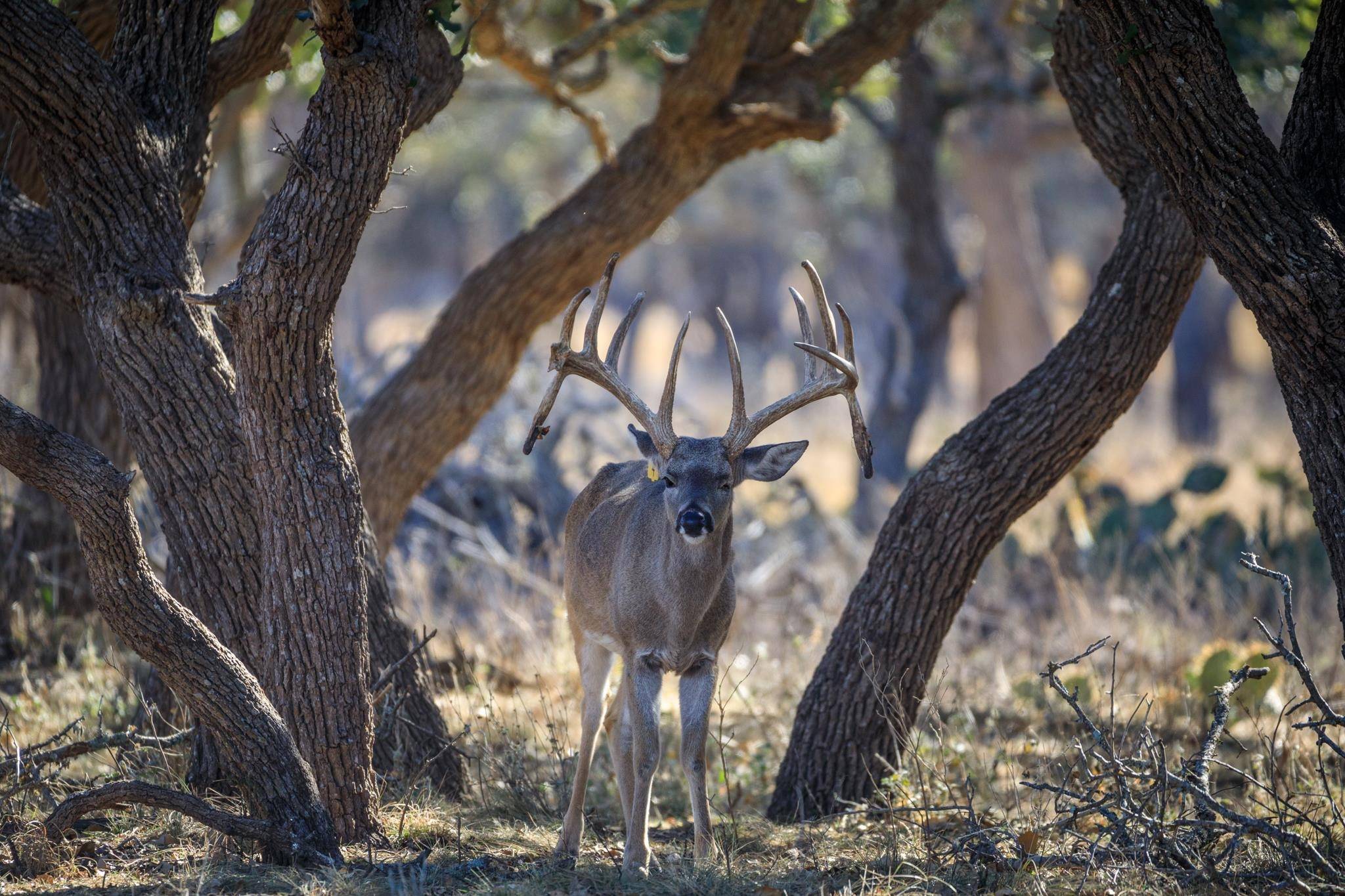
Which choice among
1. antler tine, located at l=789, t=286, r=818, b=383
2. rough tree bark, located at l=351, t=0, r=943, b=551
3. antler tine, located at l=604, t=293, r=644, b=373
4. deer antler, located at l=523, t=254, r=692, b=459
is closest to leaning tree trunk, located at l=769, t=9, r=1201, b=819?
antler tine, located at l=789, t=286, r=818, b=383

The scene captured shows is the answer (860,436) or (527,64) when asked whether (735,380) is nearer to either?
(860,436)

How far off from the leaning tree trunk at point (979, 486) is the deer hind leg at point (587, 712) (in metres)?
1.02

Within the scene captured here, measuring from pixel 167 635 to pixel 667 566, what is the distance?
83.9 inches

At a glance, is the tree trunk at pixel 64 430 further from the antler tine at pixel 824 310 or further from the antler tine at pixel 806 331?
the antler tine at pixel 824 310

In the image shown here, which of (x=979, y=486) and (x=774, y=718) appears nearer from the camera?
(x=979, y=486)

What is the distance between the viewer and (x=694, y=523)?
17.5 ft

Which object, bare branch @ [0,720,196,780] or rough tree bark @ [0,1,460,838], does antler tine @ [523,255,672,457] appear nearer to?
rough tree bark @ [0,1,460,838]

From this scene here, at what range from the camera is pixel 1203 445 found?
2167 centimetres

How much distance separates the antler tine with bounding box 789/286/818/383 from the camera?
5543 mm

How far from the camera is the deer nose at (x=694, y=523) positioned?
5.33 metres

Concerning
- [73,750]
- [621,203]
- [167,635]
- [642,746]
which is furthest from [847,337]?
[73,750]

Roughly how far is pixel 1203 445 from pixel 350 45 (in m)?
19.7

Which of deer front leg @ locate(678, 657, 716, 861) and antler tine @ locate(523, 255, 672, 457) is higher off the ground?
antler tine @ locate(523, 255, 672, 457)

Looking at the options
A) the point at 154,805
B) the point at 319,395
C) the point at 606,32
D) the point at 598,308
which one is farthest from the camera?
the point at 606,32
